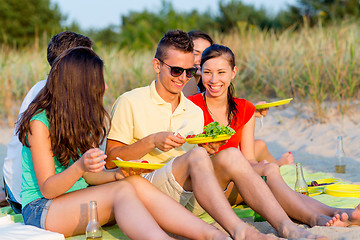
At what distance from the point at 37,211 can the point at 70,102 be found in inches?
29.1

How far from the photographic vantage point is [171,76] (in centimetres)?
400

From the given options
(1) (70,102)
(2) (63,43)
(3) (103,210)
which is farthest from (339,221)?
(2) (63,43)

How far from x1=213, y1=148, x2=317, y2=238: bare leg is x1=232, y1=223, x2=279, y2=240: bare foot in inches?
9.7

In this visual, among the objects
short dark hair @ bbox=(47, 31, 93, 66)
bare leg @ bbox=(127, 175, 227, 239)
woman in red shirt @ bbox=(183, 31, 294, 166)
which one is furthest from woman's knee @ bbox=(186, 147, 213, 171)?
woman in red shirt @ bbox=(183, 31, 294, 166)

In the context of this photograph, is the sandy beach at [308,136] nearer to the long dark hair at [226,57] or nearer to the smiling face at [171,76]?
the long dark hair at [226,57]

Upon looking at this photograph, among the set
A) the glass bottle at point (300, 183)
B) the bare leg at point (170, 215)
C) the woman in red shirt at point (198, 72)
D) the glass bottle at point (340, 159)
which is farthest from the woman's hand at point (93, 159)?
the glass bottle at point (340, 159)

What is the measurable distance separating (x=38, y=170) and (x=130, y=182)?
0.58 metres

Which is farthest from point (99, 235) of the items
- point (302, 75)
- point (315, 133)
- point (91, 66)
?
point (302, 75)

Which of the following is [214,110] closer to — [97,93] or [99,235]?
[97,93]

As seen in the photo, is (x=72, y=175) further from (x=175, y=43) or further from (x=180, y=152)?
(x=175, y=43)

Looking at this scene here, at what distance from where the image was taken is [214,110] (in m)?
4.58

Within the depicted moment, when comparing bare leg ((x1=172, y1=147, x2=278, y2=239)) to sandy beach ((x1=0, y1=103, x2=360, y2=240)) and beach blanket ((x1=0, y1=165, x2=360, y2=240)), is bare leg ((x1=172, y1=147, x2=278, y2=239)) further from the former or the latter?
sandy beach ((x1=0, y1=103, x2=360, y2=240))

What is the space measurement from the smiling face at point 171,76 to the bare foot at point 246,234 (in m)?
1.36

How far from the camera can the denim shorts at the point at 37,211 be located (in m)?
3.24
